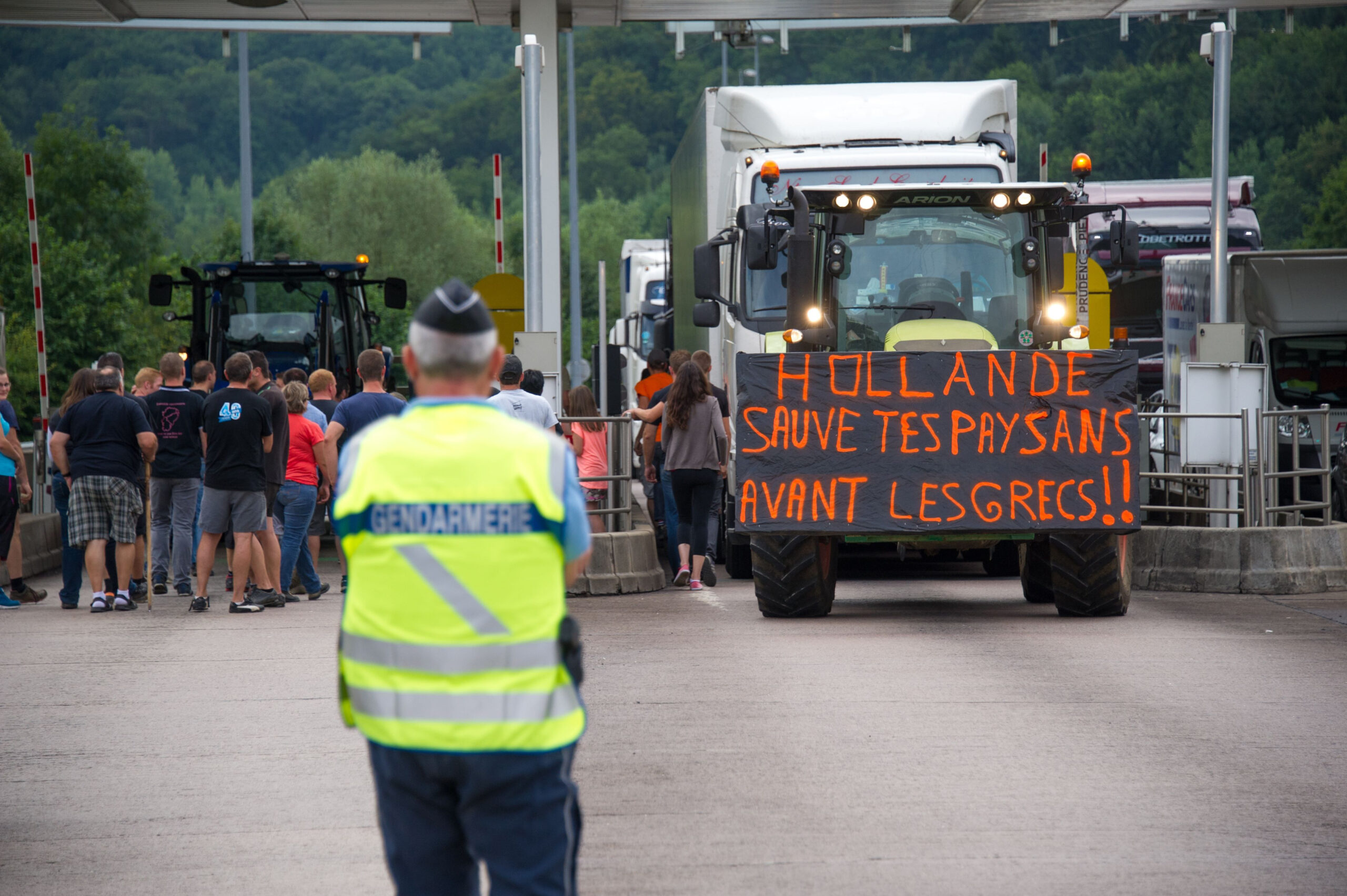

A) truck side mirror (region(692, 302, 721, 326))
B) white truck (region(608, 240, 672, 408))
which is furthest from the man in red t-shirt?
white truck (region(608, 240, 672, 408))

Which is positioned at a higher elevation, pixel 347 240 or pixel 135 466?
pixel 347 240

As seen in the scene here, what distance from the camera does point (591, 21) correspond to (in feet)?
68.3

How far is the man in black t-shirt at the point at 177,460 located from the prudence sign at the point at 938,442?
4.66 meters

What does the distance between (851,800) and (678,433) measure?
25.1ft

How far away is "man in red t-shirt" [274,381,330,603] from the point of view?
13422 mm

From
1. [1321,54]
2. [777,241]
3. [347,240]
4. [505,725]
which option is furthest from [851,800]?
[1321,54]

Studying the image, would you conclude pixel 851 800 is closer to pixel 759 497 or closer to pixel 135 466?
pixel 759 497

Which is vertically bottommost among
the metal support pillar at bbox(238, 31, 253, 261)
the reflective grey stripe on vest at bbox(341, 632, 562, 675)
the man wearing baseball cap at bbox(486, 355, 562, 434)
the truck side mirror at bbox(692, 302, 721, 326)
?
the reflective grey stripe on vest at bbox(341, 632, 562, 675)

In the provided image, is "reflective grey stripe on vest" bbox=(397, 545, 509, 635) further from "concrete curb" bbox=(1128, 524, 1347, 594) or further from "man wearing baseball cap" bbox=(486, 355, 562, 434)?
"concrete curb" bbox=(1128, 524, 1347, 594)

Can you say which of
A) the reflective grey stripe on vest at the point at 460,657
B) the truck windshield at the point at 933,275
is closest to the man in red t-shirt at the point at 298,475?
the truck windshield at the point at 933,275

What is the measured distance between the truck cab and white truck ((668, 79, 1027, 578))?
4.69 metres

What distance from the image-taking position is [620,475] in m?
14.7

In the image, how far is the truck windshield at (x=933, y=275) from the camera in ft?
41.7

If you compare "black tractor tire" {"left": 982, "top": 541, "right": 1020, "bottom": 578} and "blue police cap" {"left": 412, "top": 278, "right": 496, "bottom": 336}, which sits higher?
"blue police cap" {"left": 412, "top": 278, "right": 496, "bottom": 336}
